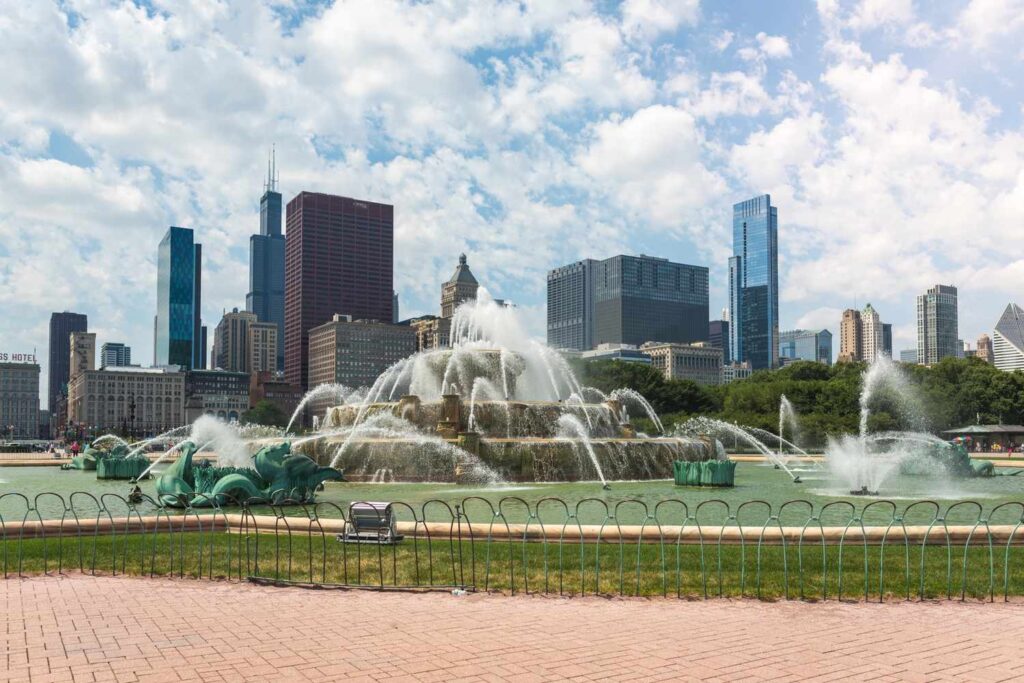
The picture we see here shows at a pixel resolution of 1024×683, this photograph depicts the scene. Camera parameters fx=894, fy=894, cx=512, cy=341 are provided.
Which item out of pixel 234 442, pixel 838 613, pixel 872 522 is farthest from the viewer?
pixel 234 442

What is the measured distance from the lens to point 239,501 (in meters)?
19.5

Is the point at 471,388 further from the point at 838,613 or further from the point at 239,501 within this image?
the point at 838,613

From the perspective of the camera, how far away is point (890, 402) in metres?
77.4

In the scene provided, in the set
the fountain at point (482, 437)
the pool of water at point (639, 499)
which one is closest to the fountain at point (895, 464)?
the pool of water at point (639, 499)

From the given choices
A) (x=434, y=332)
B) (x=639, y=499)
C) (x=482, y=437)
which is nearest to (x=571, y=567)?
(x=639, y=499)

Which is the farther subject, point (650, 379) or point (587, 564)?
point (650, 379)

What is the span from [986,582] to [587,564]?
195 inches

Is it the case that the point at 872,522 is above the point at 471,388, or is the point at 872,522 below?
below

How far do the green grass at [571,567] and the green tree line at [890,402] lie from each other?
2331 inches

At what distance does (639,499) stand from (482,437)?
1042cm

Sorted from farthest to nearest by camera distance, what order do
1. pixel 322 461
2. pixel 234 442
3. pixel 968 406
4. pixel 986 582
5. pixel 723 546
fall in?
pixel 968 406 < pixel 234 442 < pixel 322 461 < pixel 723 546 < pixel 986 582

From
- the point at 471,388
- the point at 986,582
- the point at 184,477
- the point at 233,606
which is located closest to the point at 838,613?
the point at 986,582

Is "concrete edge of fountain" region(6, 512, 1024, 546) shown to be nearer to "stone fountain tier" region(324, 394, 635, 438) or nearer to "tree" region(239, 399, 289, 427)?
"stone fountain tier" region(324, 394, 635, 438)

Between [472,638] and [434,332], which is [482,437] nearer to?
[472,638]
